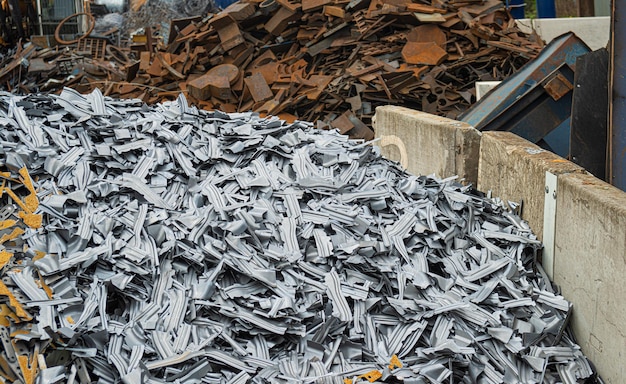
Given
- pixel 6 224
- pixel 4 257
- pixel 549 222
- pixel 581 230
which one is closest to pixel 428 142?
pixel 549 222

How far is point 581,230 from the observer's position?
3.24 meters

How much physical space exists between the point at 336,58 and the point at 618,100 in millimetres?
6129

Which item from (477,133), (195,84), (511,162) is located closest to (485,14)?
(195,84)

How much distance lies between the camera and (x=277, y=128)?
14.6 ft

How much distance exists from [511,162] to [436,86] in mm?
4660

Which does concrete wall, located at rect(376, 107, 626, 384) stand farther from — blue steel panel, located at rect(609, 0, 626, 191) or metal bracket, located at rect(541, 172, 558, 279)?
blue steel panel, located at rect(609, 0, 626, 191)

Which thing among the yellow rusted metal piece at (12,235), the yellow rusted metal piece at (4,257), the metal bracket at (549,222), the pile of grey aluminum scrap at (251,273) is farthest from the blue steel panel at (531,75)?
the yellow rusted metal piece at (4,257)

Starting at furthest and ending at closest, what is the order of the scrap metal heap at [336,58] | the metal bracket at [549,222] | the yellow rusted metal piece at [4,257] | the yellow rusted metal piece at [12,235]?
1. the scrap metal heap at [336,58]
2. the metal bracket at [549,222]
3. the yellow rusted metal piece at [12,235]
4. the yellow rusted metal piece at [4,257]

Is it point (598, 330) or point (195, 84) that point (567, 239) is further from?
point (195, 84)

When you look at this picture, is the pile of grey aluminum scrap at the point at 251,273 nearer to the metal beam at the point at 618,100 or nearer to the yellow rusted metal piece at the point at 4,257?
the yellow rusted metal piece at the point at 4,257

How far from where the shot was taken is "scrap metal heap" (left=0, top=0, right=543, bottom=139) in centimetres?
883

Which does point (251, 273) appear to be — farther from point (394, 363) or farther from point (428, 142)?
point (428, 142)

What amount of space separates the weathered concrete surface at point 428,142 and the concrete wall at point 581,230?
0.15 metres

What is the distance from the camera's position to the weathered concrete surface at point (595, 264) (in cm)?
285
